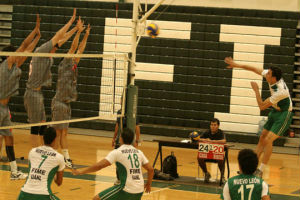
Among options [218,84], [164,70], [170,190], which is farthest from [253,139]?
[170,190]

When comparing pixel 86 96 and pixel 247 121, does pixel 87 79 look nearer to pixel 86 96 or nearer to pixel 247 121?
pixel 86 96

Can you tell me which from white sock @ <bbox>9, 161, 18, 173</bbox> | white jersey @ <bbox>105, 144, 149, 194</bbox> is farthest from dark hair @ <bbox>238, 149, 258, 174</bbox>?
white sock @ <bbox>9, 161, 18, 173</bbox>

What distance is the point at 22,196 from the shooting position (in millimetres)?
5953

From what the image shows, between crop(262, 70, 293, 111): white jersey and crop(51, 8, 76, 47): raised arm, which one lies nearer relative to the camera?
crop(51, 8, 76, 47): raised arm

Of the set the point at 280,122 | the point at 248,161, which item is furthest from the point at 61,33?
the point at 248,161

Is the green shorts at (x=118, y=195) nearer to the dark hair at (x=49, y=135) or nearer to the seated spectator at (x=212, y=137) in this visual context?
the dark hair at (x=49, y=135)

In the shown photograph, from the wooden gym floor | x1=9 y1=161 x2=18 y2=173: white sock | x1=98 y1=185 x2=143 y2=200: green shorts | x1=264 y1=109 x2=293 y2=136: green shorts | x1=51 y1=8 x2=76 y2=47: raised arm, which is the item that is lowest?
the wooden gym floor

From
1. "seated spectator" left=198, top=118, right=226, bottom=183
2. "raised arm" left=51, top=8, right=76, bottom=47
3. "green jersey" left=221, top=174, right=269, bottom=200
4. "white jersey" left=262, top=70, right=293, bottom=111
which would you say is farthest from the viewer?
"seated spectator" left=198, top=118, right=226, bottom=183

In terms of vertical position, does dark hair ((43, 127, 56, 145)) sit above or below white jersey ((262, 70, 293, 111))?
below

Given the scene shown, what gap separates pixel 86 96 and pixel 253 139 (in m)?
5.30

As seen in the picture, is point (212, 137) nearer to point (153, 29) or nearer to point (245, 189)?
point (153, 29)

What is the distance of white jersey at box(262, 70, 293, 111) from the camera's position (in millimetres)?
9438

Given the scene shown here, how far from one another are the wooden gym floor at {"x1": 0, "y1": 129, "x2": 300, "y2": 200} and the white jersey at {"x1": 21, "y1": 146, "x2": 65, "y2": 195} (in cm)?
237

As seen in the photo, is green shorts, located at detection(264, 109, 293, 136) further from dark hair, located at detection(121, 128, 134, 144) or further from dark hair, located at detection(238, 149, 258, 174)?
dark hair, located at detection(238, 149, 258, 174)
